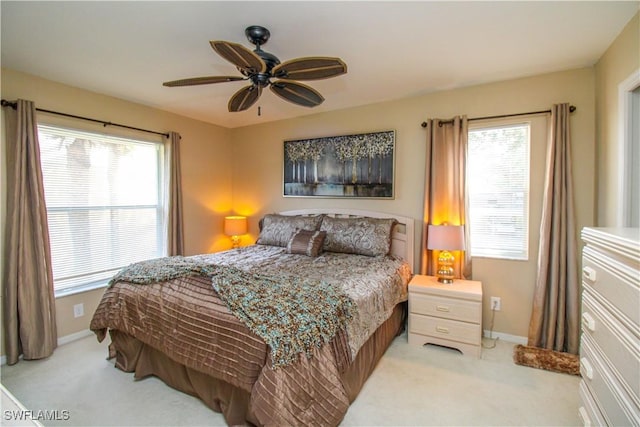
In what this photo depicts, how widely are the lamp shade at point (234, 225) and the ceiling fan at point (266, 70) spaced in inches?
95.2

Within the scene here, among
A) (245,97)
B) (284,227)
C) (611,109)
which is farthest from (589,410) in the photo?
(284,227)

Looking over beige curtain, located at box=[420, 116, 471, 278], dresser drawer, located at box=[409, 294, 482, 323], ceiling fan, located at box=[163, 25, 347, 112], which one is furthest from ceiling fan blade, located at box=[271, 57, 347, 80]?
dresser drawer, located at box=[409, 294, 482, 323]

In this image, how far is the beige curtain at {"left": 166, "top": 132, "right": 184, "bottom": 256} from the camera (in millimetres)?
3781

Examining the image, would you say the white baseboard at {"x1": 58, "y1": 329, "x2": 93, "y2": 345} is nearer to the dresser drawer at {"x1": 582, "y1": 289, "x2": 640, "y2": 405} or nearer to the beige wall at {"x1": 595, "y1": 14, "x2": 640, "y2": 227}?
the dresser drawer at {"x1": 582, "y1": 289, "x2": 640, "y2": 405}

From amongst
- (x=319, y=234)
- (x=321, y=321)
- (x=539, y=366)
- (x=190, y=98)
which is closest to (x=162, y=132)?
(x=190, y=98)

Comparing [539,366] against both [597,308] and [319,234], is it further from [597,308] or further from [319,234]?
[319,234]

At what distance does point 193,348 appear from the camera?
71.6 inches

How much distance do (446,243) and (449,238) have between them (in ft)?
0.18

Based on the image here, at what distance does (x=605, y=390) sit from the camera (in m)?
1.25

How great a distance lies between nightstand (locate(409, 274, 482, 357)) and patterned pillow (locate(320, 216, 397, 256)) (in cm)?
51

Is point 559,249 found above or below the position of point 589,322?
above

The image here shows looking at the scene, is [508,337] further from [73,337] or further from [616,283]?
[73,337]

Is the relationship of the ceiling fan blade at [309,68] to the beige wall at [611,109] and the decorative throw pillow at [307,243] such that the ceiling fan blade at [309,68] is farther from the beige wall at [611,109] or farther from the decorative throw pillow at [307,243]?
the beige wall at [611,109]

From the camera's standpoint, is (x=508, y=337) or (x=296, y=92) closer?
(x=296, y=92)
